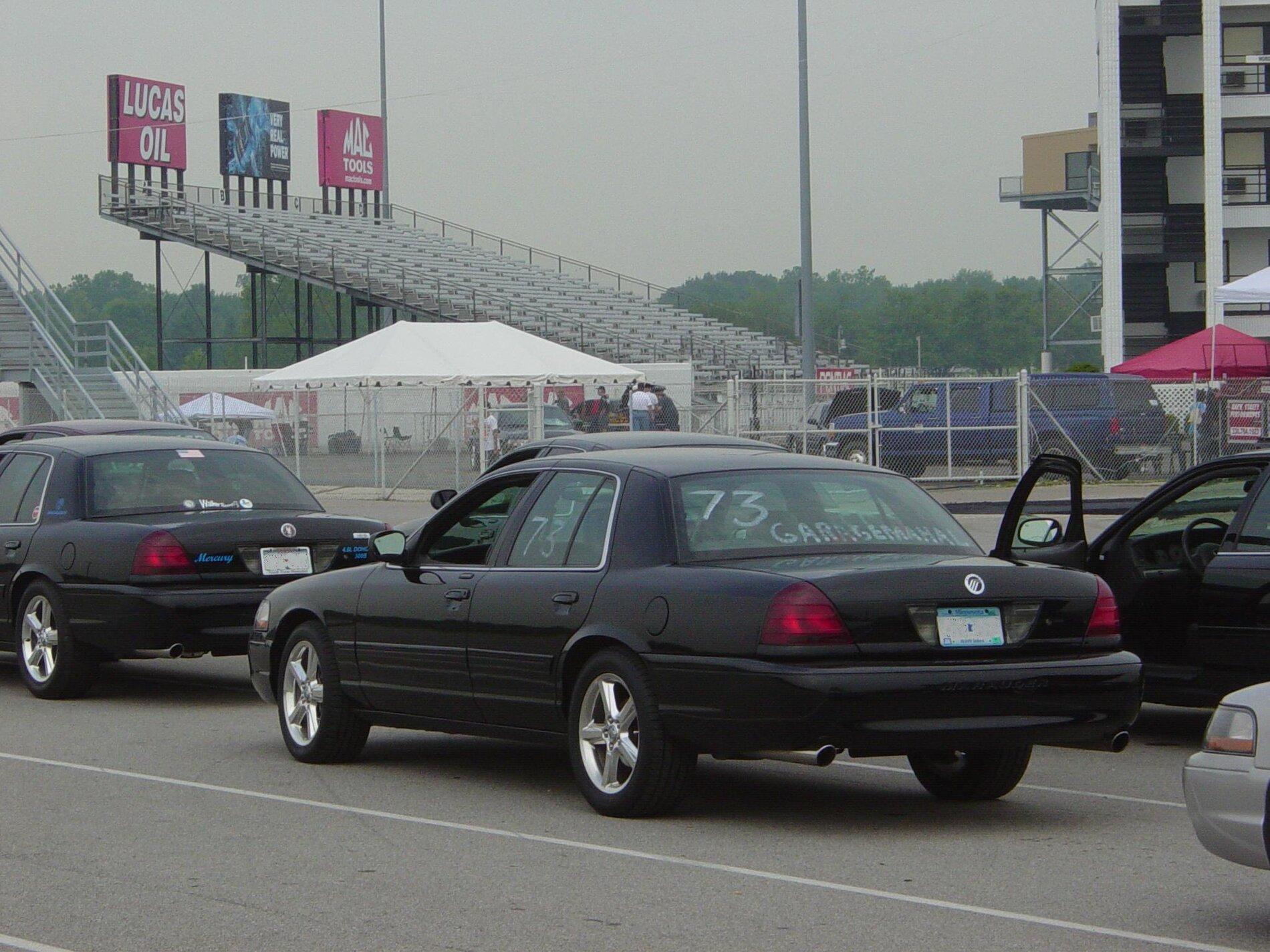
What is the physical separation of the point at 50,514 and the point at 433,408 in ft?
75.2

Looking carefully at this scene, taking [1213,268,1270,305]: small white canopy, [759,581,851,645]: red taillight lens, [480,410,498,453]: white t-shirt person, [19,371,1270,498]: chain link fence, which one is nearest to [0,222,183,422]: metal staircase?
[19,371,1270,498]: chain link fence

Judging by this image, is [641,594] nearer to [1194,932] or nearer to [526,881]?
[526,881]

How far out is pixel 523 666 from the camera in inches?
308

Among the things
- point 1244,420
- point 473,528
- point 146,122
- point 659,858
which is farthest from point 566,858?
point 146,122

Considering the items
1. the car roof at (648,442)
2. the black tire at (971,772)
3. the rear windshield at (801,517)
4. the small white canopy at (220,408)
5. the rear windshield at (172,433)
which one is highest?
the small white canopy at (220,408)

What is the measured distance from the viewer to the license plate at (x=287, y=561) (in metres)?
11.4

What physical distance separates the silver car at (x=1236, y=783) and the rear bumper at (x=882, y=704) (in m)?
1.42

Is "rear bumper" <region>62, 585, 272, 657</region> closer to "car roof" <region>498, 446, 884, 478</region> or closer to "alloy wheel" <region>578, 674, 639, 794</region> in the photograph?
"car roof" <region>498, 446, 884, 478</region>

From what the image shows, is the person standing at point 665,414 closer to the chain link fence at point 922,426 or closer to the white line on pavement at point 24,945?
the chain link fence at point 922,426

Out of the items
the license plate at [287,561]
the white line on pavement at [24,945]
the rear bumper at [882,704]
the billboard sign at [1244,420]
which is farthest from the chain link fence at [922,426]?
the white line on pavement at [24,945]

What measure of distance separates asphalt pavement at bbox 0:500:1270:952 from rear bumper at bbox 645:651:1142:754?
1.31 ft

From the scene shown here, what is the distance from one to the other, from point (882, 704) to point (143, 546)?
583 centimetres

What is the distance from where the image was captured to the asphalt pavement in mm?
5676

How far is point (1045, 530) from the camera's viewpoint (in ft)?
30.6
